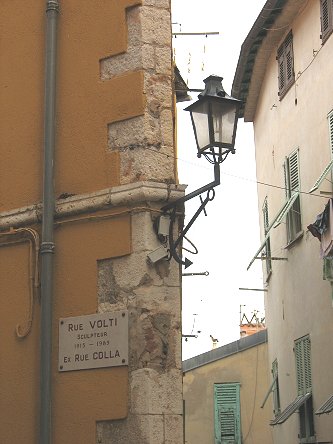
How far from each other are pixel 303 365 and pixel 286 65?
5.44 m

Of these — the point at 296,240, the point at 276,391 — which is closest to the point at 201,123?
the point at 296,240

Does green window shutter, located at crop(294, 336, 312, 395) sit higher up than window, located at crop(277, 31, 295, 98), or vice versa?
window, located at crop(277, 31, 295, 98)

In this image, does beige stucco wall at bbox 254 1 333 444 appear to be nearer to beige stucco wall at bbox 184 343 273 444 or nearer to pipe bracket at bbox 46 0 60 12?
A: beige stucco wall at bbox 184 343 273 444

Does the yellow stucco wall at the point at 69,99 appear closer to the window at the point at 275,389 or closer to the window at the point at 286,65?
the window at the point at 286,65

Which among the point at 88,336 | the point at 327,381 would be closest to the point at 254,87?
the point at 327,381

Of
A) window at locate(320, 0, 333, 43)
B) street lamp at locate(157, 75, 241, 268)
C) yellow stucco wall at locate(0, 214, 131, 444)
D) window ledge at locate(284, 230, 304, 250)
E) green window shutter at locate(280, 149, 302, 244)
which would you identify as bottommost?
yellow stucco wall at locate(0, 214, 131, 444)

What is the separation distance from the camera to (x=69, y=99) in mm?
7504

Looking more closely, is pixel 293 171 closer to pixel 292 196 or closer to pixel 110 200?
pixel 292 196

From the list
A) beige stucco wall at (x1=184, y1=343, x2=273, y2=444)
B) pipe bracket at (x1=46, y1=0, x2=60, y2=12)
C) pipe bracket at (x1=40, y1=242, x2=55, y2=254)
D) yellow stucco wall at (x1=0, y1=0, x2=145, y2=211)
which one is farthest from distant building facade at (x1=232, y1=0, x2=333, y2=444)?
pipe bracket at (x1=40, y1=242, x2=55, y2=254)

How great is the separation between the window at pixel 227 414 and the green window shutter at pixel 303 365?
18.8ft

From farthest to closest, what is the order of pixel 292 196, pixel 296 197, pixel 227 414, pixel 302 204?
1. pixel 227 414
2. pixel 292 196
3. pixel 296 197
4. pixel 302 204

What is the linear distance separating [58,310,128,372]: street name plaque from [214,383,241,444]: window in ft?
46.8

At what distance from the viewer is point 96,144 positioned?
729 cm

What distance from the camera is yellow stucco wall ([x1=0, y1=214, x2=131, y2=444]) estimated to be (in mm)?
6578
